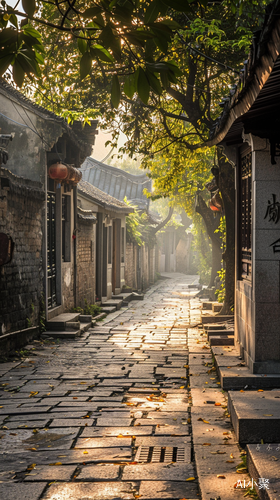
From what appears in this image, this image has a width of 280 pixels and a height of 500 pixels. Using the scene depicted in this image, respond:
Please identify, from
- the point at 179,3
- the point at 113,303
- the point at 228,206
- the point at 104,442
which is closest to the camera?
the point at 179,3

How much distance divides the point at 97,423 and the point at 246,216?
348 centimetres

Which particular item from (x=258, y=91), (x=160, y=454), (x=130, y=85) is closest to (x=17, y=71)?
(x=130, y=85)

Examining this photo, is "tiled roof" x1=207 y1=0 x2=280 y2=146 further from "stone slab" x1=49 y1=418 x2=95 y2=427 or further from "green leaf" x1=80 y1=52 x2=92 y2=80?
"stone slab" x1=49 y1=418 x2=95 y2=427

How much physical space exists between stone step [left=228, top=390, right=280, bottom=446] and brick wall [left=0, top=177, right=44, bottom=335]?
15.4 feet

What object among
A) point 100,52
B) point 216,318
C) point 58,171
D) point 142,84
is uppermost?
point 58,171

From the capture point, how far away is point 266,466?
3.45m

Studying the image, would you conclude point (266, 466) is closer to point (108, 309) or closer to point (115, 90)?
point (115, 90)

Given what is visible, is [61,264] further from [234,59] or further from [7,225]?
[234,59]

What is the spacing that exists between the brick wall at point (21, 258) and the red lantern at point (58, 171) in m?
0.79

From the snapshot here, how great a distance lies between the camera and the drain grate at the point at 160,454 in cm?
424

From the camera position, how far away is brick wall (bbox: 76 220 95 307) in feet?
46.5

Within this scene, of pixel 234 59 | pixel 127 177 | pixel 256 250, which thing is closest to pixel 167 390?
pixel 256 250

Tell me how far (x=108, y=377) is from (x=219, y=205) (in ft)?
21.1

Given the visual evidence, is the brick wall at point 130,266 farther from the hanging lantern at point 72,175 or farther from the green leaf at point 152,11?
the green leaf at point 152,11
